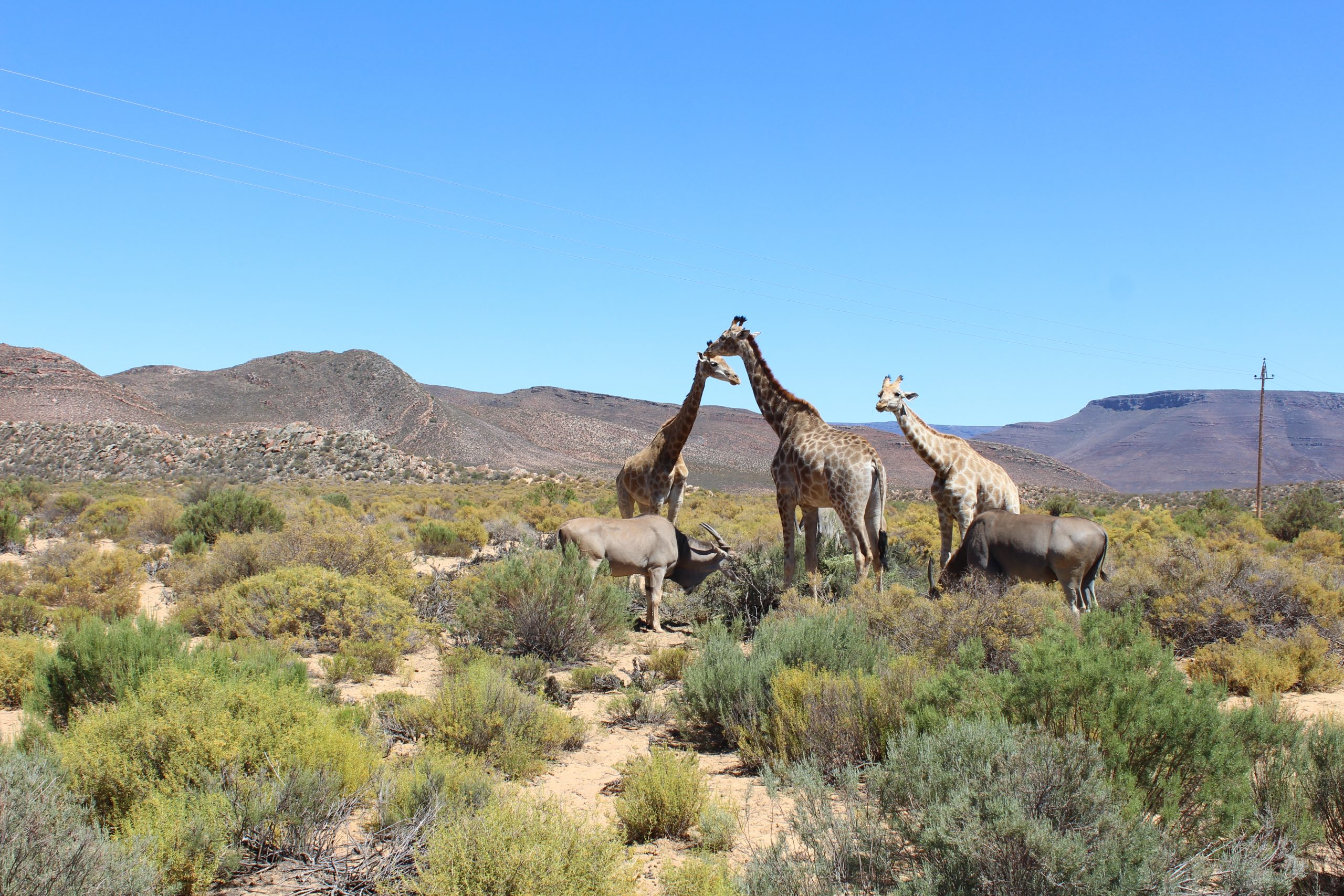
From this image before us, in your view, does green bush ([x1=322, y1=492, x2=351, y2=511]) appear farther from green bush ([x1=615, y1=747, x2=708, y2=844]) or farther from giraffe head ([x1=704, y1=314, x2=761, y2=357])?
green bush ([x1=615, y1=747, x2=708, y2=844])

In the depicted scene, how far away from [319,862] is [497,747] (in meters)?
1.58

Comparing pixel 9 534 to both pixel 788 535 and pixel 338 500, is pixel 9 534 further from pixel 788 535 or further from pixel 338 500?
pixel 788 535

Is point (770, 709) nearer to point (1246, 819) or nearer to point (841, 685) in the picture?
point (841, 685)

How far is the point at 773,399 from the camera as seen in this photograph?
10578mm

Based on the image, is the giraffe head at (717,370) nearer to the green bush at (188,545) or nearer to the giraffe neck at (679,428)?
the giraffe neck at (679,428)

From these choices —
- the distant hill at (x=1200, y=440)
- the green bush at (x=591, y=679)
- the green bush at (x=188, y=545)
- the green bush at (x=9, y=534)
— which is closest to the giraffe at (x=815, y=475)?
the green bush at (x=591, y=679)

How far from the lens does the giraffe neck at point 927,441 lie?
9719 mm

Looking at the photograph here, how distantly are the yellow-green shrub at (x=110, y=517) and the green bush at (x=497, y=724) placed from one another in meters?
15.3

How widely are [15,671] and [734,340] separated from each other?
7.98 m

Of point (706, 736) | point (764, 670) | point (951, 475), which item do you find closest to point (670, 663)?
point (706, 736)

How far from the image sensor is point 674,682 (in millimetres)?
7891

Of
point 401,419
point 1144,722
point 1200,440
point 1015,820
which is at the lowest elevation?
point 1015,820

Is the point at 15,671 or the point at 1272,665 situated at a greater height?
the point at 1272,665

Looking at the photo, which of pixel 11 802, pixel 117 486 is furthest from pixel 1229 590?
pixel 117 486
